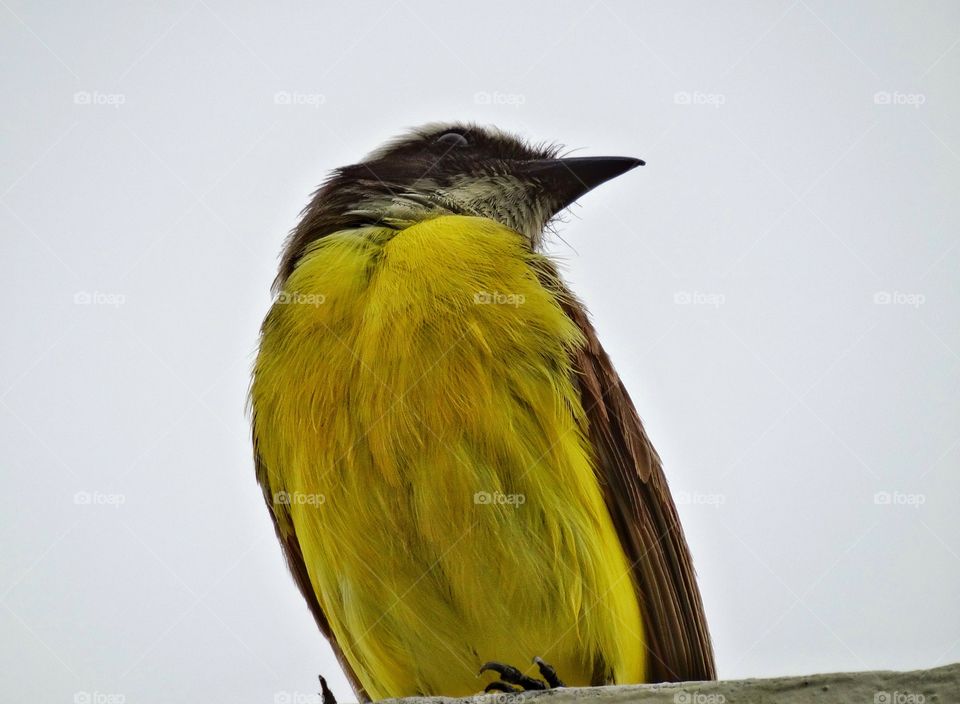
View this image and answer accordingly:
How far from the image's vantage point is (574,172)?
6578 mm

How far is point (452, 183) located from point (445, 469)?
6.68ft

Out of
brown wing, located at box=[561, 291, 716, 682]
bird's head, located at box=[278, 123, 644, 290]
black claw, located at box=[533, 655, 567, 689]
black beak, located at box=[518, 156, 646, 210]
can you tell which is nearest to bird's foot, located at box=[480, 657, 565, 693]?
black claw, located at box=[533, 655, 567, 689]

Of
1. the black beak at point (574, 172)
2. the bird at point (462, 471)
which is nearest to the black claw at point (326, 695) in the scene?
the bird at point (462, 471)

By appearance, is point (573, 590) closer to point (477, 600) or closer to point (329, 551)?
point (477, 600)

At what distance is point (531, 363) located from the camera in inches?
200

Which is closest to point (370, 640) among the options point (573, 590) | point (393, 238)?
point (573, 590)

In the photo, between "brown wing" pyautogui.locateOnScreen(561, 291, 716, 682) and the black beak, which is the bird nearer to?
"brown wing" pyautogui.locateOnScreen(561, 291, 716, 682)

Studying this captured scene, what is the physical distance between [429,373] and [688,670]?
2.08 m

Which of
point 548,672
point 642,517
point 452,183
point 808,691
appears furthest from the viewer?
point 452,183

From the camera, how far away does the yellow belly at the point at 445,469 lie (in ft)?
15.9

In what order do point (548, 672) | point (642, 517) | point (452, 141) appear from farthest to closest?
point (452, 141) → point (642, 517) → point (548, 672)

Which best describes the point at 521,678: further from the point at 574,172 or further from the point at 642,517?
the point at 574,172

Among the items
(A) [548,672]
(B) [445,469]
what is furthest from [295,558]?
(A) [548,672]

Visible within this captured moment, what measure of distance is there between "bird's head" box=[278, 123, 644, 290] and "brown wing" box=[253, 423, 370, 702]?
107cm
